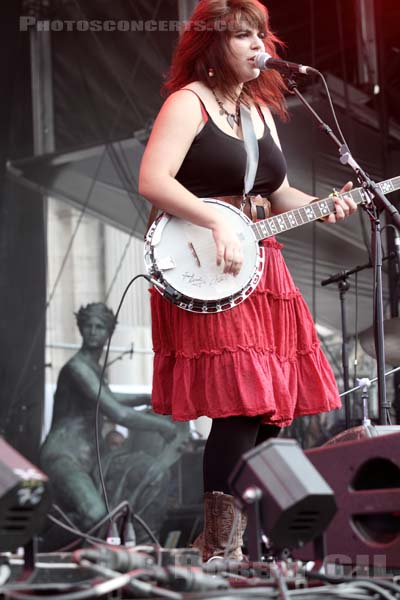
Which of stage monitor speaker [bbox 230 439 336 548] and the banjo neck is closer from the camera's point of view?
stage monitor speaker [bbox 230 439 336 548]

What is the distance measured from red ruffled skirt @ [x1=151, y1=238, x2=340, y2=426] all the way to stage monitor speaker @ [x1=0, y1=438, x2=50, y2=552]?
106cm

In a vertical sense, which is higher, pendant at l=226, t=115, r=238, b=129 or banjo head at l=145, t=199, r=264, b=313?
pendant at l=226, t=115, r=238, b=129

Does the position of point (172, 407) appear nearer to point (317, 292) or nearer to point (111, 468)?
point (111, 468)

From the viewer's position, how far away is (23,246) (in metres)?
4.37

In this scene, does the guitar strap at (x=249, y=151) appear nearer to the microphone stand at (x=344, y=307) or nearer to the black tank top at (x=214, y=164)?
the black tank top at (x=214, y=164)

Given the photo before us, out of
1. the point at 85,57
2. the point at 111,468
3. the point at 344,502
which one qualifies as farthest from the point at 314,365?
the point at 85,57

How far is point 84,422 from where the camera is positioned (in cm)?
426

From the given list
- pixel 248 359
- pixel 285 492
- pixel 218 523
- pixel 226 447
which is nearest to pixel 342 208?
pixel 248 359

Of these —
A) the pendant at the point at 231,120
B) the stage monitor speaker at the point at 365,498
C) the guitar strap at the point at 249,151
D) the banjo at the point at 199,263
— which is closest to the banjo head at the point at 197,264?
the banjo at the point at 199,263

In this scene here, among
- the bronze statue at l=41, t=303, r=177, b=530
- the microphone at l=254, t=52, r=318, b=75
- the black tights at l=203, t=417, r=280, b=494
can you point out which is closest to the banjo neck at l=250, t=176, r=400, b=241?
the microphone at l=254, t=52, r=318, b=75

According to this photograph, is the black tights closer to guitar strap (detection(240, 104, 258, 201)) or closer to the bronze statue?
guitar strap (detection(240, 104, 258, 201))

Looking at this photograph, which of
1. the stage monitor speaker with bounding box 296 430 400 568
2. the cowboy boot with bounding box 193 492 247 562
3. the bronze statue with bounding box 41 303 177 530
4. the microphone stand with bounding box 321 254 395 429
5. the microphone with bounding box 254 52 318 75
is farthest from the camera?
the microphone stand with bounding box 321 254 395 429

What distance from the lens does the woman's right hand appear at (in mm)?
2562

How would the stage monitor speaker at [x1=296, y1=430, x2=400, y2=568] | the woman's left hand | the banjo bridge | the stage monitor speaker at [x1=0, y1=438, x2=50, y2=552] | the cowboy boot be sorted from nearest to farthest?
the stage monitor speaker at [x1=0, y1=438, x2=50, y2=552] → the stage monitor speaker at [x1=296, y1=430, x2=400, y2=568] → the cowboy boot → the banjo bridge → the woman's left hand
